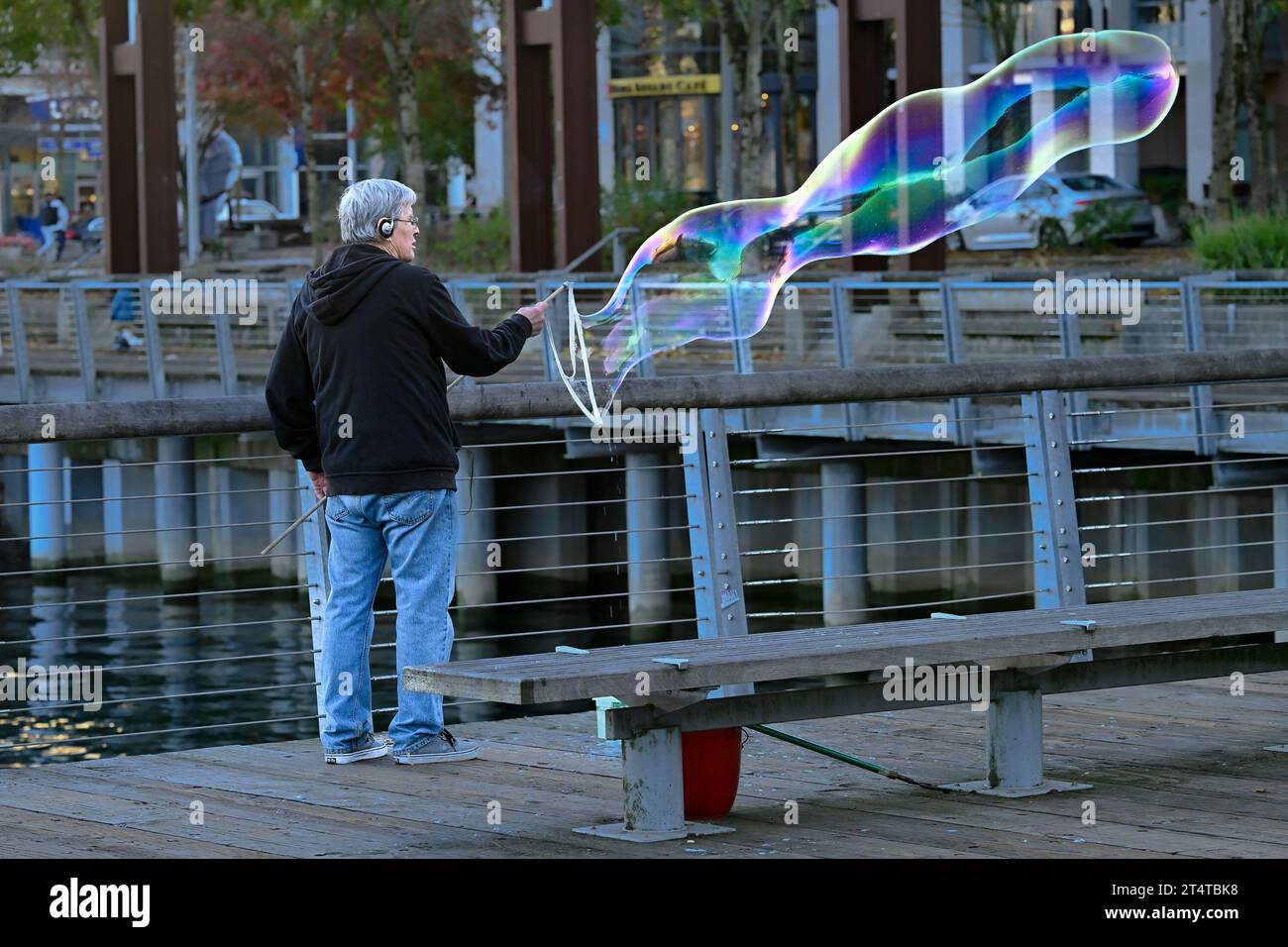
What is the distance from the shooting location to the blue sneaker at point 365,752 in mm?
7707

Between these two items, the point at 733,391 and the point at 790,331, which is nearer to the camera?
the point at 733,391

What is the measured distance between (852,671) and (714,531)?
1.57 metres

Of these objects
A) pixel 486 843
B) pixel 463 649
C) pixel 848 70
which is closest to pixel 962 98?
pixel 486 843

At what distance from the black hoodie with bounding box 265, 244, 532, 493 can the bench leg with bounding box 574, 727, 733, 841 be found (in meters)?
1.22

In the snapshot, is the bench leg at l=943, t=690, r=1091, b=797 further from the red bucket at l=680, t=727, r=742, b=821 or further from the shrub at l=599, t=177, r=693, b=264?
the shrub at l=599, t=177, r=693, b=264

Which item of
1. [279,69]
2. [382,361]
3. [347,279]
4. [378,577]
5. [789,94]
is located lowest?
[378,577]

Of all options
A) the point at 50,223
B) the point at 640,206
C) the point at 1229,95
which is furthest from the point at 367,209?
the point at 50,223

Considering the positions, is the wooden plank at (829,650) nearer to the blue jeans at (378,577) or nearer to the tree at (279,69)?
the blue jeans at (378,577)

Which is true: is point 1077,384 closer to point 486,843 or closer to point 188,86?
point 486,843

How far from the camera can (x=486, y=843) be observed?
6488 mm

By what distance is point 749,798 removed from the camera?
7156mm

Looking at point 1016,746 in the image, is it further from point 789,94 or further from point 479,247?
point 789,94

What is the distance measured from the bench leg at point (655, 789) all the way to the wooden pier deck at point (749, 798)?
9 cm
